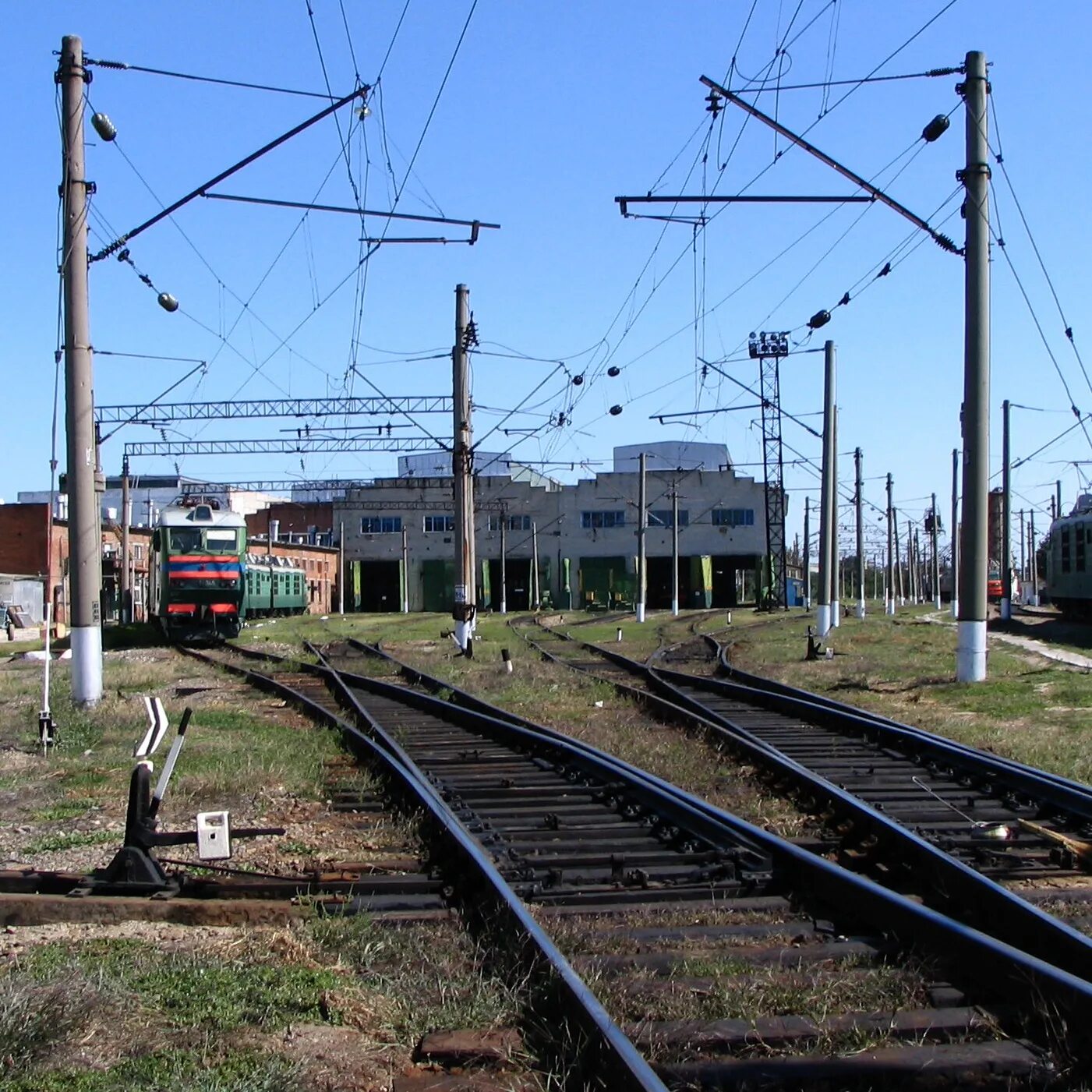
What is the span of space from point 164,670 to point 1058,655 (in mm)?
17209

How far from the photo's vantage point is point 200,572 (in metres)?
32.8

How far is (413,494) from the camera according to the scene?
89375 millimetres

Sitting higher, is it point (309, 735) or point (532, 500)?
point (532, 500)

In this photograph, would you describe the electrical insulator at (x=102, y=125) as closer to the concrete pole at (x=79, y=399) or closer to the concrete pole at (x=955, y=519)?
the concrete pole at (x=79, y=399)

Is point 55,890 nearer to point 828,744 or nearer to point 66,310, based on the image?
point 828,744

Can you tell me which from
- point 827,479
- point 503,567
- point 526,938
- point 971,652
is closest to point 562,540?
point 503,567

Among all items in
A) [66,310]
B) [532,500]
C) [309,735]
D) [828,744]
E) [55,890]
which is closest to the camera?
[55,890]

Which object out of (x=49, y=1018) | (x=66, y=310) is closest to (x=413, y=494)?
(x=66, y=310)

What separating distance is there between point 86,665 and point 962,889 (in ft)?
Result: 43.3

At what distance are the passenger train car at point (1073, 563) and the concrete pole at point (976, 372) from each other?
2079 centimetres

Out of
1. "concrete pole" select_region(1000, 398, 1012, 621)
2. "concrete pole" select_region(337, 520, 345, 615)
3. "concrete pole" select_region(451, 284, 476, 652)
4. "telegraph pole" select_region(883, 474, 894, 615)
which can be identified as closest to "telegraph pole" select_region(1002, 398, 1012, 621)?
"concrete pole" select_region(1000, 398, 1012, 621)

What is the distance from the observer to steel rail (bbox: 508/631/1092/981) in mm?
5027

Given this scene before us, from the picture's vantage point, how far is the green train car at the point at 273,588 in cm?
5091

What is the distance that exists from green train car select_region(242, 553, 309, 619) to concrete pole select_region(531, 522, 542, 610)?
14.9 metres
